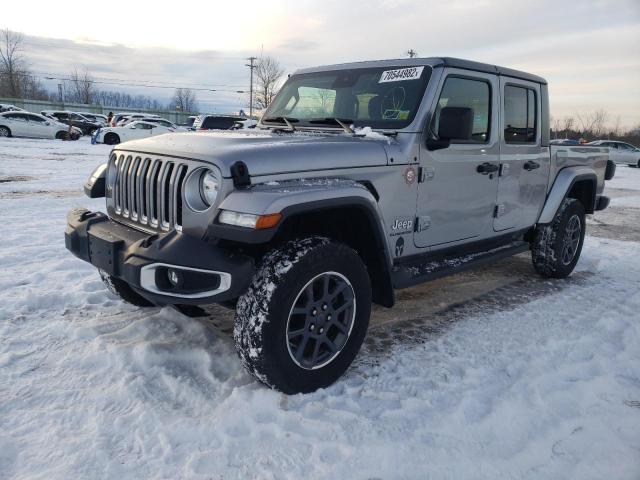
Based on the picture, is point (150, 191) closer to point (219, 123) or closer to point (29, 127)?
point (219, 123)

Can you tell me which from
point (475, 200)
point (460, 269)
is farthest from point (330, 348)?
point (475, 200)

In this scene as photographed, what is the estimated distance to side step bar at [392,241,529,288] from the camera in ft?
11.6

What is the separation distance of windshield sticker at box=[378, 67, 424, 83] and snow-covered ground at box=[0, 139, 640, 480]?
6.27 ft

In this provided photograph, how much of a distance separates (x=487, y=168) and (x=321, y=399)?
7.72 feet

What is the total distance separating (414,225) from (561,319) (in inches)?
67.6

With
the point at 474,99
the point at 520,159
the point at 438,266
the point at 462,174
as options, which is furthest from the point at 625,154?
the point at 438,266

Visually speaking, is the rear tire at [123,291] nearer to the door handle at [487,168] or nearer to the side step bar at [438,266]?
the side step bar at [438,266]

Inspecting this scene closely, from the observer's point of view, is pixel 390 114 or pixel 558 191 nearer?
pixel 390 114

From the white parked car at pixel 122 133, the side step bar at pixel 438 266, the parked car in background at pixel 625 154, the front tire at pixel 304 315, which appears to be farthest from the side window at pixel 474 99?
the parked car in background at pixel 625 154

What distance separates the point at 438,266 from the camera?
389 centimetres

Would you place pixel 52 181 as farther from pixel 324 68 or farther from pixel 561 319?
pixel 561 319

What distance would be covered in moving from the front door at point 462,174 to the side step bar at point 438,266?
0.47 ft

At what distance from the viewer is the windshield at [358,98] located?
12.2ft

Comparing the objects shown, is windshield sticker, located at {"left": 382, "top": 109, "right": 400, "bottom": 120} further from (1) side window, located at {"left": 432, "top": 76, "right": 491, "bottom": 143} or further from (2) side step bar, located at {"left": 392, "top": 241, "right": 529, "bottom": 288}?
(2) side step bar, located at {"left": 392, "top": 241, "right": 529, "bottom": 288}
